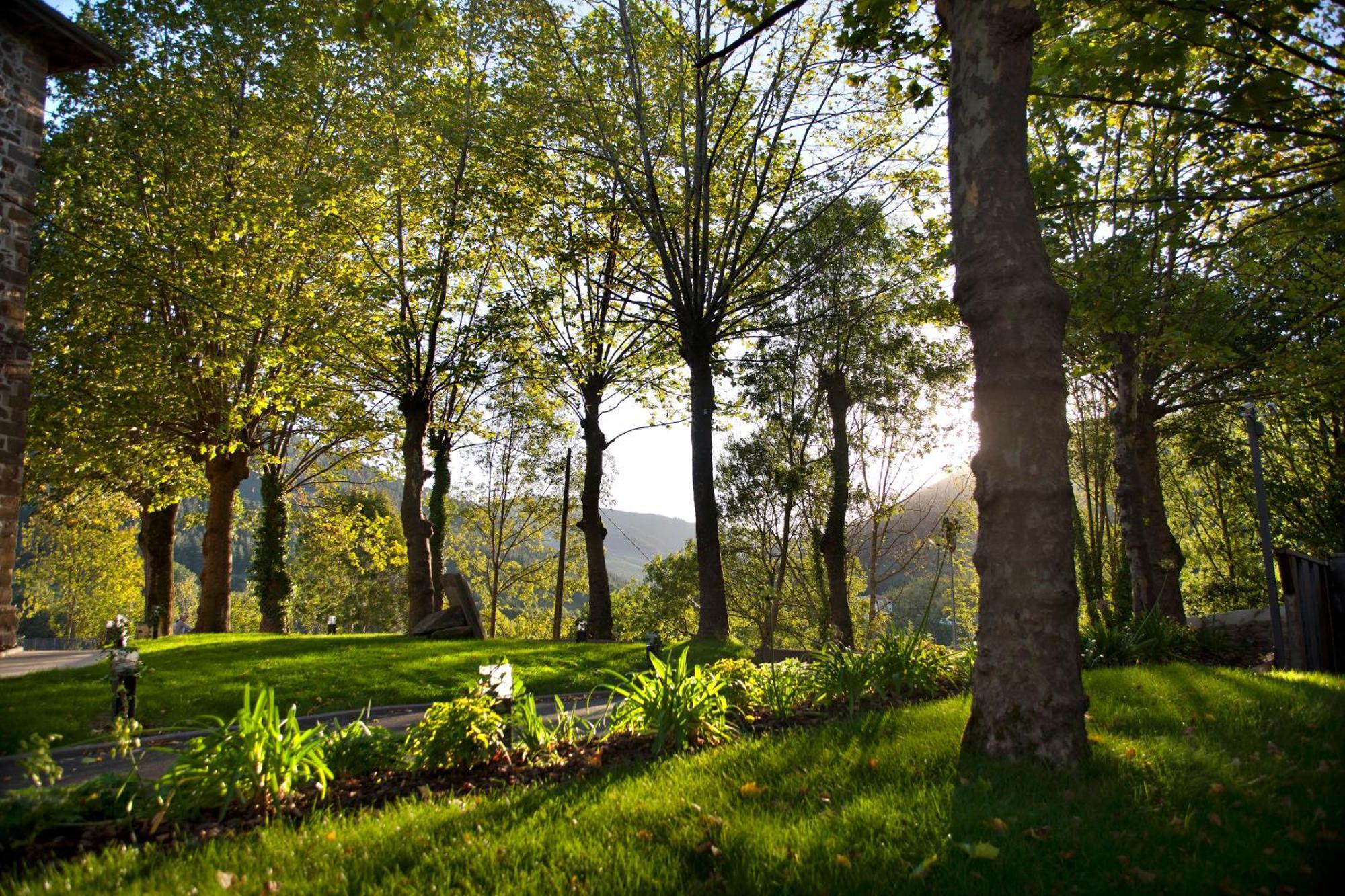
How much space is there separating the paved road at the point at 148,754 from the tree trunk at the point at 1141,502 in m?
11.9

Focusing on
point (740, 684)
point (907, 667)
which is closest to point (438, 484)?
point (740, 684)

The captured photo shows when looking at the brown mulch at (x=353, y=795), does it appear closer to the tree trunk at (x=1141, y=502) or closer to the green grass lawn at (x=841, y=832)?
the green grass lawn at (x=841, y=832)

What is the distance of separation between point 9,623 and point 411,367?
981 centimetres

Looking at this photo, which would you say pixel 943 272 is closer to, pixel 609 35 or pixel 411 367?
pixel 609 35

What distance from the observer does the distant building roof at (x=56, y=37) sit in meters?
12.5

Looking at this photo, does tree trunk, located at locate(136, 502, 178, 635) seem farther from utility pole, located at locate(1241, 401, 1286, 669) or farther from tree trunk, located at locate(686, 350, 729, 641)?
utility pole, located at locate(1241, 401, 1286, 669)

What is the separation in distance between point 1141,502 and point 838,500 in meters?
9.58

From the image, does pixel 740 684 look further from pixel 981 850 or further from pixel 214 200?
pixel 214 200

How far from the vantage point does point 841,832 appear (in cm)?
319

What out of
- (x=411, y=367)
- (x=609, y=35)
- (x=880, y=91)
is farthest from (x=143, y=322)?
(x=880, y=91)

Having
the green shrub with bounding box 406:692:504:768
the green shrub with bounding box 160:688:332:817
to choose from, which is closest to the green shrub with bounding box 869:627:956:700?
the green shrub with bounding box 406:692:504:768

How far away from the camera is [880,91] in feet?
49.5

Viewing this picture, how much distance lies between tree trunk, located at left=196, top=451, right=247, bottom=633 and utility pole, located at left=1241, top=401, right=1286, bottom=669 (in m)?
24.1

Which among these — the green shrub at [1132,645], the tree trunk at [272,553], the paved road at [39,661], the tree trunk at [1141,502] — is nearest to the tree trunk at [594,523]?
the tree trunk at [272,553]
